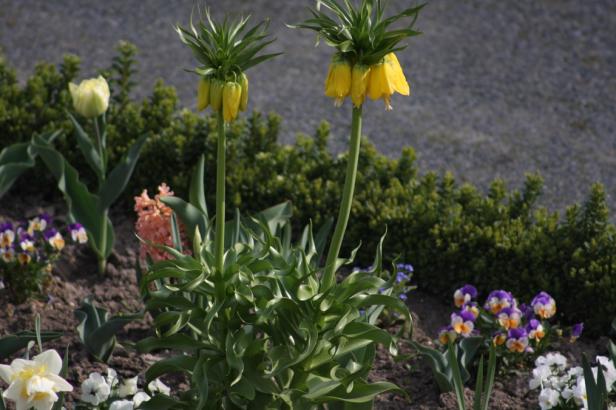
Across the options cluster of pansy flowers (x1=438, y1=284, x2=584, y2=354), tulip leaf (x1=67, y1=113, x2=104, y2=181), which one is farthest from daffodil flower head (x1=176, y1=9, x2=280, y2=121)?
tulip leaf (x1=67, y1=113, x2=104, y2=181)

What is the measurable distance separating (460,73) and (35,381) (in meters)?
4.28

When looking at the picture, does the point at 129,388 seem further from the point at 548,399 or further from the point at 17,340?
the point at 548,399

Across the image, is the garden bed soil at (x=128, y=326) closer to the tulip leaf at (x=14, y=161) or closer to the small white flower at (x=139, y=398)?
the small white flower at (x=139, y=398)

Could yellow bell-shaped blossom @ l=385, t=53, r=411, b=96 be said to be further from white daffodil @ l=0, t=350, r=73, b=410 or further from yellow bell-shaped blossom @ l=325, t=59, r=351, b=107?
white daffodil @ l=0, t=350, r=73, b=410

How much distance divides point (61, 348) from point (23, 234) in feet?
1.59

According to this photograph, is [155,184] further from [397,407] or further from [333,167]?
[397,407]

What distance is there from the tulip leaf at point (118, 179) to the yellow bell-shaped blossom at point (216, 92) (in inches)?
56.3

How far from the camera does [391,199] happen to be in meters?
4.26

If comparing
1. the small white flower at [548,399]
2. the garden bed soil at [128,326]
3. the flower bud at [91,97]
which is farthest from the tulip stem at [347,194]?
the flower bud at [91,97]

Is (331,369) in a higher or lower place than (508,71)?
lower

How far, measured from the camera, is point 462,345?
11.1ft

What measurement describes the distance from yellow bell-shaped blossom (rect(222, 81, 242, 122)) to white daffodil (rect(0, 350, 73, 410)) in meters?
0.76

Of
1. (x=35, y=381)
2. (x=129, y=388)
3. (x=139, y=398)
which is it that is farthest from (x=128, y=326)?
(x=35, y=381)

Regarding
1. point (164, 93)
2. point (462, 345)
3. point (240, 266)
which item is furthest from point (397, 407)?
point (164, 93)
